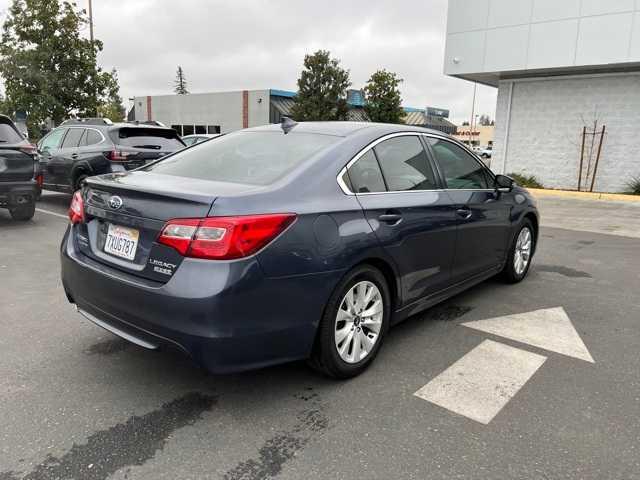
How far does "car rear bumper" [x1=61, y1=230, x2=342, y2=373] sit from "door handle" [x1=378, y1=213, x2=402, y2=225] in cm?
54

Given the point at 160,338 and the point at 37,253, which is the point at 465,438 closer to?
the point at 160,338

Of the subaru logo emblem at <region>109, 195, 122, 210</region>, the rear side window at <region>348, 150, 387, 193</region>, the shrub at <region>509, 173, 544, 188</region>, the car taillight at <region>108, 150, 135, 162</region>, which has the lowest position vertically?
the shrub at <region>509, 173, 544, 188</region>

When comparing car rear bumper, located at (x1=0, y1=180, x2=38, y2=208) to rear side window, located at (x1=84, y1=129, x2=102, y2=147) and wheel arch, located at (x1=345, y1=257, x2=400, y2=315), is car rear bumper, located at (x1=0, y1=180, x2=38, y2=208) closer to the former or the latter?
rear side window, located at (x1=84, y1=129, x2=102, y2=147)

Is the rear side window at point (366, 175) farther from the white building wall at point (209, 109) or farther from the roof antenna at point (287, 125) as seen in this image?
the white building wall at point (209, 109)

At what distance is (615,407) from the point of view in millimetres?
2953

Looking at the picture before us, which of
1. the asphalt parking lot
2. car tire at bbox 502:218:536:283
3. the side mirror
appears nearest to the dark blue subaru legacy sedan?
the asphalt parking lot

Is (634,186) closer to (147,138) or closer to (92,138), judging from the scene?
(147,138)

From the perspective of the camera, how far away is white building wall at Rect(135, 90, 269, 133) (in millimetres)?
38281

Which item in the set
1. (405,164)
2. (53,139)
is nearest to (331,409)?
(405,164)

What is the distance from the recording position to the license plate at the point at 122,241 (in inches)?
111

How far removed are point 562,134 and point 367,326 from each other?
1435 cm

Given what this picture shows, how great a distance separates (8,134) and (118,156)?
5.26 ft

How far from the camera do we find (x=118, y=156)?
346 inches

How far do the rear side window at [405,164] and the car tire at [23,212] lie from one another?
6.73 meters
